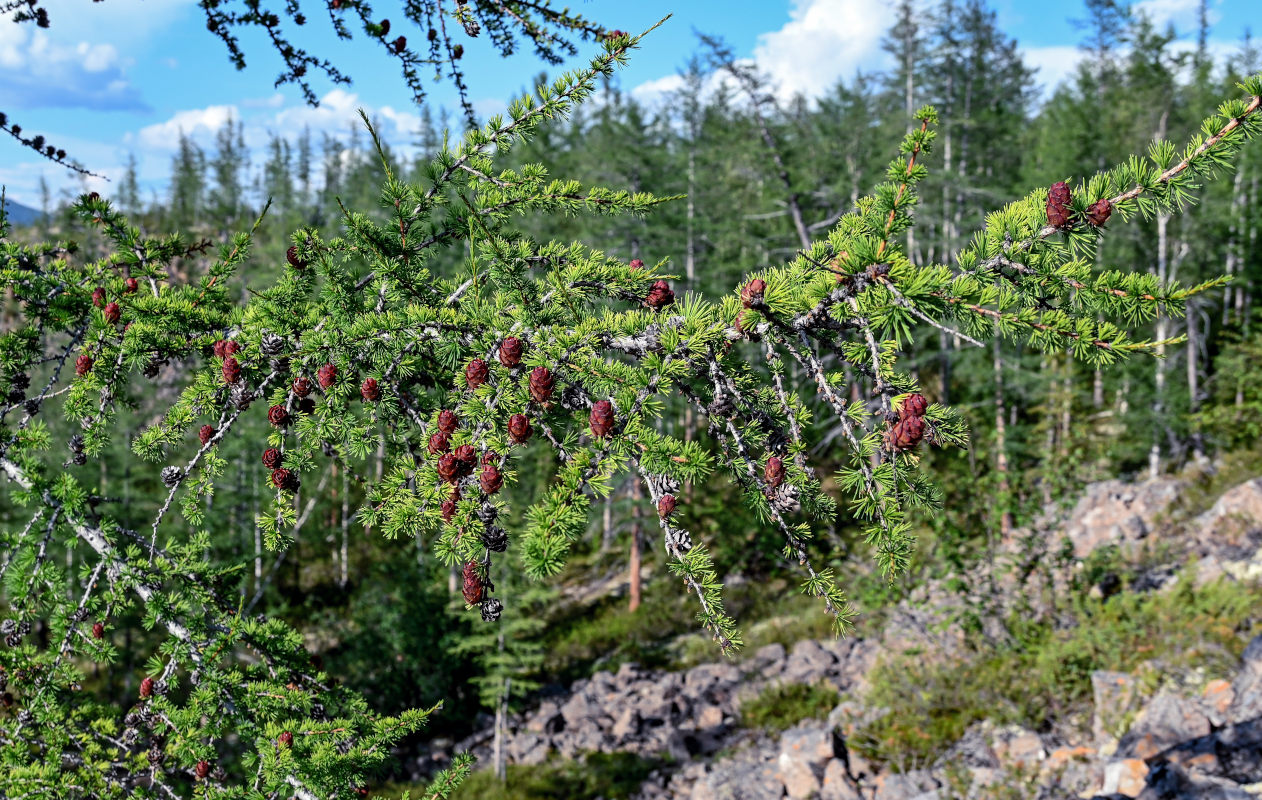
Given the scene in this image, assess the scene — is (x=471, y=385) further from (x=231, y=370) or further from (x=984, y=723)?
(x=984, y=723)

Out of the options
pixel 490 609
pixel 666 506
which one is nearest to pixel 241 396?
pixel 490 609

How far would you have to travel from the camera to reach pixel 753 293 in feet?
6.73

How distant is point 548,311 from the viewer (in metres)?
2.44

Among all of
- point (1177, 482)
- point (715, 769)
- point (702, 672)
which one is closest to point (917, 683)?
A: point (715, 769)

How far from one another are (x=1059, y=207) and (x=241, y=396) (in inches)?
109

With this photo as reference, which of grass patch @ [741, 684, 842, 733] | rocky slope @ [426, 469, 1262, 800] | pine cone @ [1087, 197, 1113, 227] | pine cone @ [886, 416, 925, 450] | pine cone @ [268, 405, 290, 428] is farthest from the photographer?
grass patch @ [741, 684, 842, 733]

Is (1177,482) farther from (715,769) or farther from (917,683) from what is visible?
(715,769)

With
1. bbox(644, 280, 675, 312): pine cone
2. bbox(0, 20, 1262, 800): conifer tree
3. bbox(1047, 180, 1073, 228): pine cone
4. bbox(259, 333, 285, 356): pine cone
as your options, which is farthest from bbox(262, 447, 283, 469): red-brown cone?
bbox(1047, 180, 1073, 228): pine cone

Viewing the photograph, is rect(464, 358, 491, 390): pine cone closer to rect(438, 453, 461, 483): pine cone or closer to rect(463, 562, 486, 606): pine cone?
rect(438, 453, 461, 483): pine cone

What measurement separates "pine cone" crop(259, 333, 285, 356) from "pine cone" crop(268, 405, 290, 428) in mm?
258

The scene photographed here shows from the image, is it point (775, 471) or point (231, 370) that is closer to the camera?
point (775, 471)

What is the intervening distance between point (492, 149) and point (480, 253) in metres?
0.56

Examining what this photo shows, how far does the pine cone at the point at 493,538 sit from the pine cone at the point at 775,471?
0.74 metres

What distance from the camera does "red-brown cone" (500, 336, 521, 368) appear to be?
2.19 meters
